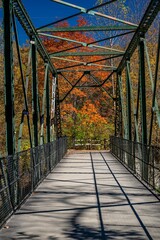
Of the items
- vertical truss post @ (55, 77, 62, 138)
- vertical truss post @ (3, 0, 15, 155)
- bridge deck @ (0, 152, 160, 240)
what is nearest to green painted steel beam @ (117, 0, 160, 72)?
vertical truss post @ (3, 0, 15, 155)

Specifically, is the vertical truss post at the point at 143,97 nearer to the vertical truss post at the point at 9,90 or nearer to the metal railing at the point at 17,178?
the metal railing at the point at 17,178

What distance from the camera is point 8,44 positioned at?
28.9 ft

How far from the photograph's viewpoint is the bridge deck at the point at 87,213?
591cm

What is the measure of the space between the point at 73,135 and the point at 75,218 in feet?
82.7

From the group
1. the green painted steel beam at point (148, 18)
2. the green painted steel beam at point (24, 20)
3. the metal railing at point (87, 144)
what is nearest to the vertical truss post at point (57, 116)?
the metal railing at point (87, 144)

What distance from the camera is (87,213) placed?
731cm

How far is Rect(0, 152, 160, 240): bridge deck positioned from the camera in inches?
233

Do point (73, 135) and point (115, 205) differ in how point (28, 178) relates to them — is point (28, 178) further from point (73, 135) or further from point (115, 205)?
point (73, 135)

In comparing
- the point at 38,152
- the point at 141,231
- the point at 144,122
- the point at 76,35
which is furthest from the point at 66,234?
the point at 76,35

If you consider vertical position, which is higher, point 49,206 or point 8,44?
point 8,44

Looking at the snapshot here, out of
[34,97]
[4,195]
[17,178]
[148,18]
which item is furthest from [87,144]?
[4,195]

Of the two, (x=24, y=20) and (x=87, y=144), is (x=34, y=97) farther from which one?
(x=87, y=144)

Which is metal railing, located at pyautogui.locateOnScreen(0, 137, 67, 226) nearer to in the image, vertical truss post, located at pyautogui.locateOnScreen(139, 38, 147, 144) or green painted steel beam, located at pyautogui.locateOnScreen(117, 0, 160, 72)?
vertical truss post, located at pyautogui.locateOnScreen(139, 38, 147, 144)

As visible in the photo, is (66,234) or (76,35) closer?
(66,234)
